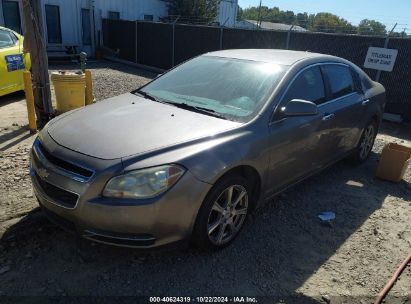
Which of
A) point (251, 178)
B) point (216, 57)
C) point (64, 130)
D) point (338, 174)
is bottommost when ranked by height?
point (338, 174)

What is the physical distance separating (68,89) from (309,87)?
4.59 metres

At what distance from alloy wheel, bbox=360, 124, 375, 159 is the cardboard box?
0.39 meters

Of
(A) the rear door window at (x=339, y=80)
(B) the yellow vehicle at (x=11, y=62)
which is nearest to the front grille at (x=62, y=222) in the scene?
(A) the rear door window at (x=339, y=80)

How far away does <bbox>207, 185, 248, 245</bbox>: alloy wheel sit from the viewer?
3.15 meters

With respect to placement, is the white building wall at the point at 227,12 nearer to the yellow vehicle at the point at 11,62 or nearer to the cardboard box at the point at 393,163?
the yellow vehicle at the point at 11,62

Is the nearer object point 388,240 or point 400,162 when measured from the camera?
point 388,240

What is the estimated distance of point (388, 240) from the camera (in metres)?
3.78

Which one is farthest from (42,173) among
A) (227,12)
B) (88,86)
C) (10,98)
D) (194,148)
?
(227,12)

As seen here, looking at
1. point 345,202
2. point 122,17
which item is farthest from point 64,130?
point 122,17

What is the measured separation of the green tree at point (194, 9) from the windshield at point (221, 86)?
19.4 meters

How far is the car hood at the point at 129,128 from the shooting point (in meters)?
2.85

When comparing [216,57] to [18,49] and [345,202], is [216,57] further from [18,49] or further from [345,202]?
[18,49]

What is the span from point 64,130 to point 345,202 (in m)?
3.21

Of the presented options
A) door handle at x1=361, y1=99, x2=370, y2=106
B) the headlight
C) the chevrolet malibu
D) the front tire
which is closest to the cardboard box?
door handle at x1=361, y1=99, x2=370, y2=106
